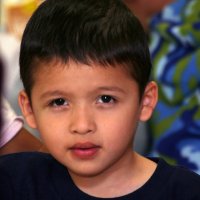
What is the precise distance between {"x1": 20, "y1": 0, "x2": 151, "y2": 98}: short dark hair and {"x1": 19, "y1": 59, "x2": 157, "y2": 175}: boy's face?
0.06 feet

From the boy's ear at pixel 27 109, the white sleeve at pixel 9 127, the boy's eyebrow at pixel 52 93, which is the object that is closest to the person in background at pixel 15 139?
the white sleeve at pixel 9 127

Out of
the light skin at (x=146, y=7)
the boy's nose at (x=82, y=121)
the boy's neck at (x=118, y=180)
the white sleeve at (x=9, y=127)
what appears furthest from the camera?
the light skin at (x=146, y=7)

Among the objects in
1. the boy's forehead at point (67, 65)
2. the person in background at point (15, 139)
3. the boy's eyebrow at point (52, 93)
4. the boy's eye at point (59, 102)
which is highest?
the boy's forehead at point (67, 65)

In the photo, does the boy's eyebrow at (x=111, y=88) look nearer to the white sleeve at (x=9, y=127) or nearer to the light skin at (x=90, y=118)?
the light skin at (x=90, y=118)

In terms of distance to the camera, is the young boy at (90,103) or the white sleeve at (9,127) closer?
the young boy at (90,103)

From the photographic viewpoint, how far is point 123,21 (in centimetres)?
104

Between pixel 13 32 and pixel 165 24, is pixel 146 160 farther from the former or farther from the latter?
pixel 13 32

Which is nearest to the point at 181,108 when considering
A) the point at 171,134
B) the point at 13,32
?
the point at 171,134

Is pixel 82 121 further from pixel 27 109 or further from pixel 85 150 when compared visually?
pixel 27 109

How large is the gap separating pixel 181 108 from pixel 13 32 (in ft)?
6.20

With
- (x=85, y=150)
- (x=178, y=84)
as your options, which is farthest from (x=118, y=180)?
(x=178, y=84)

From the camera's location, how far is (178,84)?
2096 millimetres

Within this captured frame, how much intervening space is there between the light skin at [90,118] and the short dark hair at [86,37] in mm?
18

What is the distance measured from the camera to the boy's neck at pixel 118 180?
1074 millimetres
